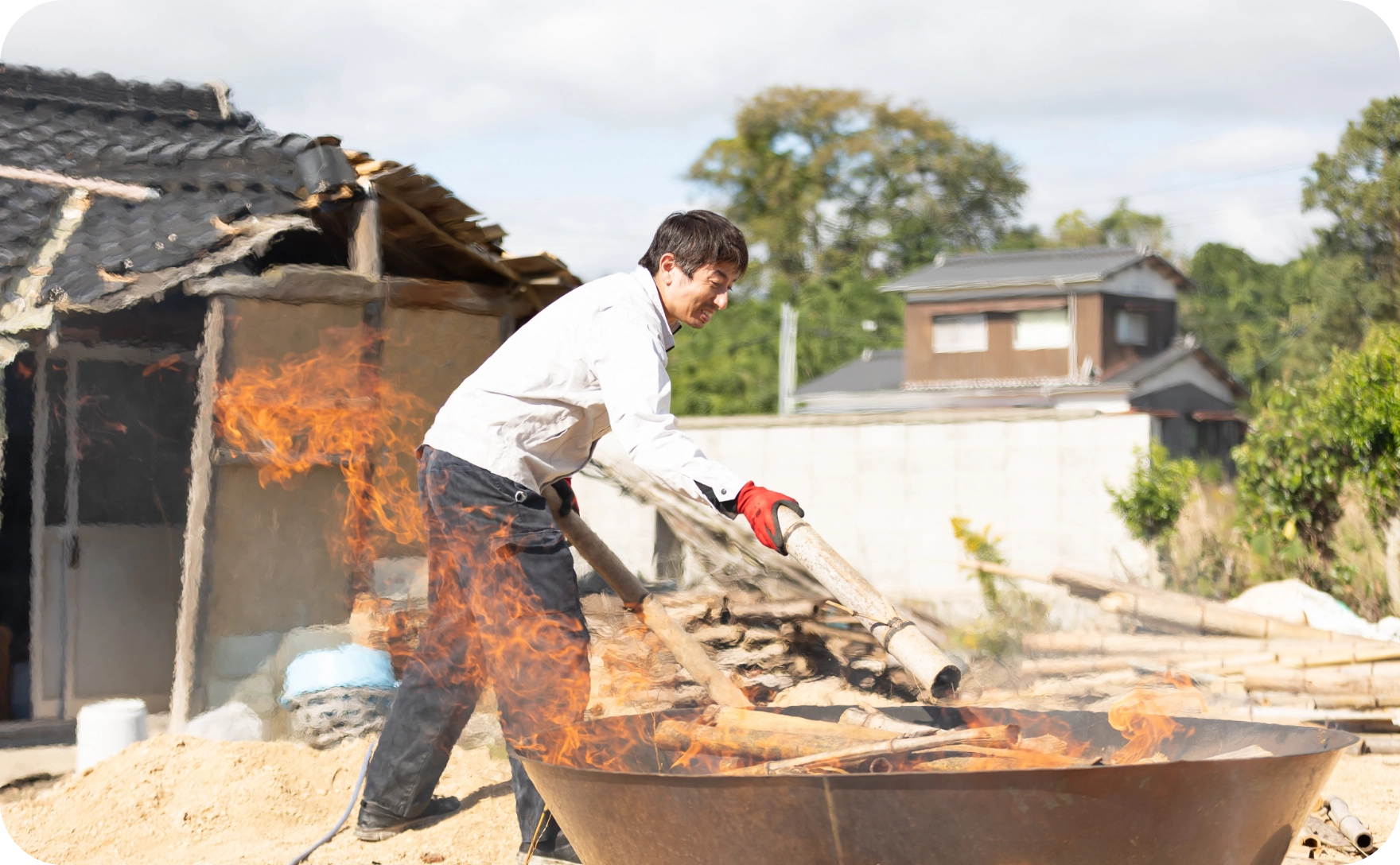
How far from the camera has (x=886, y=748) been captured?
2.87m

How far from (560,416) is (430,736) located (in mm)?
1225

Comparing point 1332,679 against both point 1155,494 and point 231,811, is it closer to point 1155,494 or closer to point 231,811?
point 1155,494

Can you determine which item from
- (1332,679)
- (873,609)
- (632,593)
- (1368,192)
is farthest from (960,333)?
(873,609)

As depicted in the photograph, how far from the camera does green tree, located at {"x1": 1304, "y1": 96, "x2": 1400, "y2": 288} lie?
17750 mm

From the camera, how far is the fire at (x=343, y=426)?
18.3 ft

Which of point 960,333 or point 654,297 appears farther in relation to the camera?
point 960,333

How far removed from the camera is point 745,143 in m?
39.9

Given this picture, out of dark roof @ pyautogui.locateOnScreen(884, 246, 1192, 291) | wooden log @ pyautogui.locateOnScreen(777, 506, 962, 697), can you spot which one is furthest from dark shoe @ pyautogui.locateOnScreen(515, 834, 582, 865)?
dark roof @ pyautogui.locateOnScreen(884, 246, 1192, 291)

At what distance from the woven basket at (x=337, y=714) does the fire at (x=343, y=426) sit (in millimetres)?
844

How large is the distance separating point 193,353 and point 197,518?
55.3 inches

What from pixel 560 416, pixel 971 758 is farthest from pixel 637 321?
pixel 971 758

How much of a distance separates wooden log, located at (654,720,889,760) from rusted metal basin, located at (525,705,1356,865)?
15.7 inches

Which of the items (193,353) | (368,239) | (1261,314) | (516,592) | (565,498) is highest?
(1261,314)

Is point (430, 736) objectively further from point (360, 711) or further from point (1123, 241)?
point (1123, 241)
